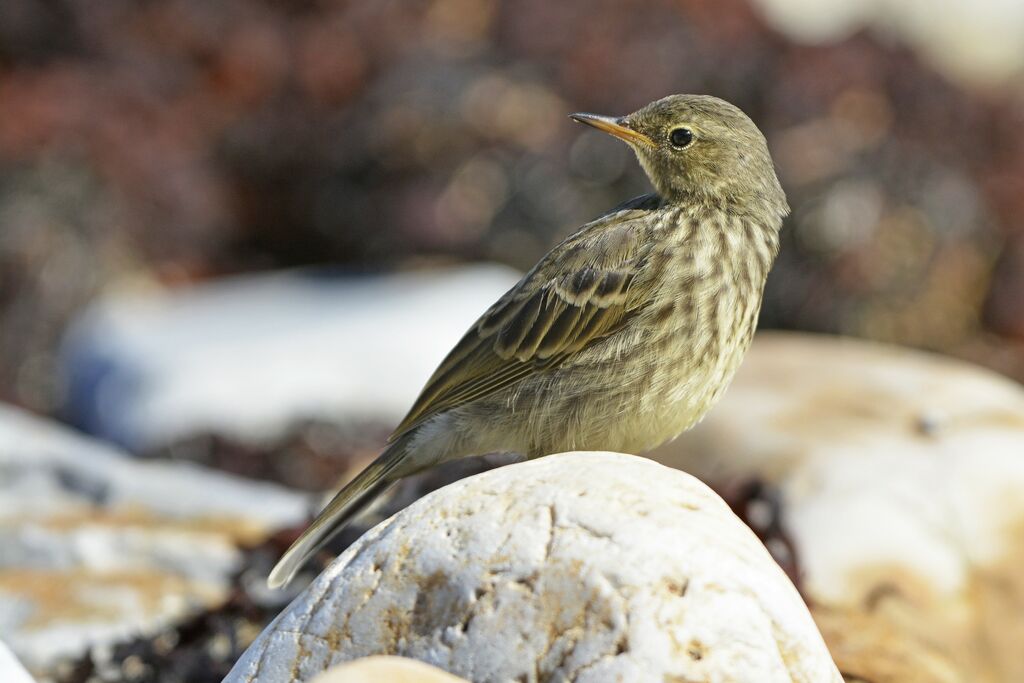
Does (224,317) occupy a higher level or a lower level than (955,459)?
higher

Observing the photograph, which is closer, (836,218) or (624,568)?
(624,568)

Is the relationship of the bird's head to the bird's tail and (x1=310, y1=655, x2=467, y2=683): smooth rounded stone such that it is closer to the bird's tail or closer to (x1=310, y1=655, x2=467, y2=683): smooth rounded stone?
the bird's tail

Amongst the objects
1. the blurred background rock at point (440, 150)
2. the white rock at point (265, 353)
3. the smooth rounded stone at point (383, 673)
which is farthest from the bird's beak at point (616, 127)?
the blurred background rock at point (440, 150)

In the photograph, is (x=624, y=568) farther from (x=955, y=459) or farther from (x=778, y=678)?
(x=955, y=459)

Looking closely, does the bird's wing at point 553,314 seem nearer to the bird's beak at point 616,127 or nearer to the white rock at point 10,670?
the bird's beak at point 616,127

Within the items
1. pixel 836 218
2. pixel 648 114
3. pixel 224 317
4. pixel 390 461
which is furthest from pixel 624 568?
pixel 836 218

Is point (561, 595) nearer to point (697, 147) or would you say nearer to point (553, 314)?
point (553, 314)
